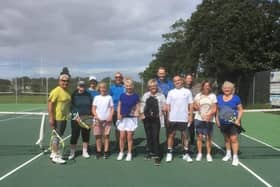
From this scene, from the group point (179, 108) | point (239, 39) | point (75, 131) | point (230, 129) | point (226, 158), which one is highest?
point (239, 39)

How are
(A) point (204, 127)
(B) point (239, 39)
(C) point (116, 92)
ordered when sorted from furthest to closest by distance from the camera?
(B) point (239, 39), (C) point (116, 92), (A) point (204, 127)

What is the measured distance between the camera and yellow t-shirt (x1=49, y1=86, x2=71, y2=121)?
37.4 ft

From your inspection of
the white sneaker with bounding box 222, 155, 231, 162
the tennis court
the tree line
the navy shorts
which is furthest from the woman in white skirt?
the tree line

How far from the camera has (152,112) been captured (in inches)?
460

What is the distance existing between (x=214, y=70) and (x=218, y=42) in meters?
3.16

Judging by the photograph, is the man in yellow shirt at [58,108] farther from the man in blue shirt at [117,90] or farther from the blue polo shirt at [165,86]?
the blue polo shirt at [165,86]

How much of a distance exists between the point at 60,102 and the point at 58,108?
0.13 m

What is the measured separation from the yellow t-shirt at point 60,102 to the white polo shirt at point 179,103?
6.76 feet

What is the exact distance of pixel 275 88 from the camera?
35.9 meters

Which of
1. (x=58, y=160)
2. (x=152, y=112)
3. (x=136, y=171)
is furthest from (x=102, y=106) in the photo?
(x=136, y=171)

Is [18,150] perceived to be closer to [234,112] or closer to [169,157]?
[169,157]

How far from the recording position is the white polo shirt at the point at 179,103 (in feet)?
38.0

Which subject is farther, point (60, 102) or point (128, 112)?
point (128, 112)

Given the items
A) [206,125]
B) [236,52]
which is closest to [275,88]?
[236,52]
